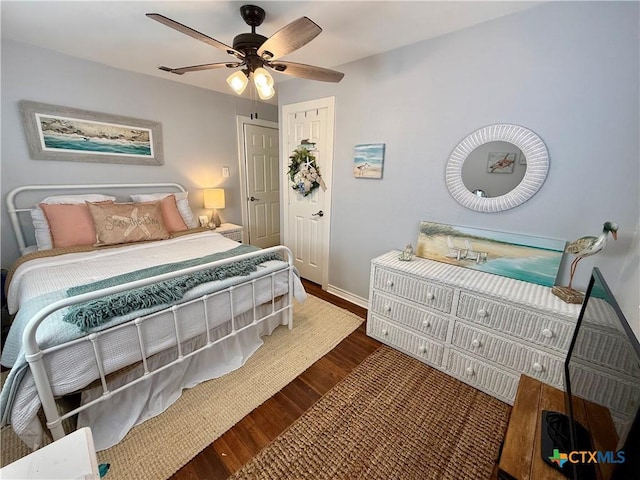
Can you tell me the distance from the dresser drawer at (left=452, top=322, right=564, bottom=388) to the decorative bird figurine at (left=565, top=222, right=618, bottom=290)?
49 centimetres

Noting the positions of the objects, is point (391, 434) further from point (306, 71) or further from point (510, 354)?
point (306, 71)

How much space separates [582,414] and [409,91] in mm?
2203

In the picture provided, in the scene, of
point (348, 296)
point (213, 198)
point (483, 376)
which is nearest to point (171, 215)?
point (213, 198)

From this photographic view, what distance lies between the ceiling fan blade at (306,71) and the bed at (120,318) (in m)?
1.23

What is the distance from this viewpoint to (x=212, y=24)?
1854 mm

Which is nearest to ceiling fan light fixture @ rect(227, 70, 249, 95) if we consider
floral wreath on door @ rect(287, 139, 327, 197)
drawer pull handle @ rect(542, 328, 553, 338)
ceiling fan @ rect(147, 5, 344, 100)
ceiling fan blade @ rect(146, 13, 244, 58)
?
ceiling fan @ rect(147, 5, 344, 100)

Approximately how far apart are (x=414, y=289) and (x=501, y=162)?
105cm

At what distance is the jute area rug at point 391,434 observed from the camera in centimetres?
131

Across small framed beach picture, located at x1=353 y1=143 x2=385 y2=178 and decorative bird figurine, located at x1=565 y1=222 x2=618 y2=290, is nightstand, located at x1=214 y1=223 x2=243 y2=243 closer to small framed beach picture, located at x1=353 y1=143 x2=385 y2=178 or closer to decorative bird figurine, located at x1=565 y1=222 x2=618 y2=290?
small framed beach picture, located at x1=353 y1=143 x2=385 y2=178

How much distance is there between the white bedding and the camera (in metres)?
1.16

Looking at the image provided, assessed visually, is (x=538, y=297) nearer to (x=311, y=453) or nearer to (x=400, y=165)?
(x=400, y=165)

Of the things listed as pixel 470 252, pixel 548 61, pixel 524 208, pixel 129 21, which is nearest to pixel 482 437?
pixel 470 252

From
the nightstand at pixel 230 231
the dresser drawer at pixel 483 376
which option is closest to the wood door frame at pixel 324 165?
the nightstand at pixel 230 231

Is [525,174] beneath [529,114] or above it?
beneath
